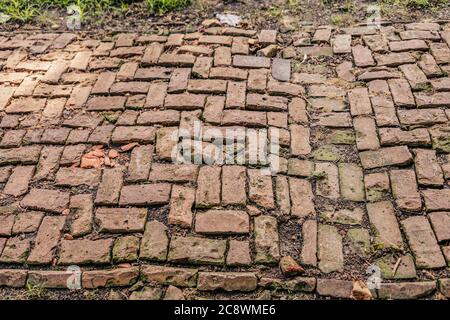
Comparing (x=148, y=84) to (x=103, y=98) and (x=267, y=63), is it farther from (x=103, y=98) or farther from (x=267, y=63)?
(x=267, y=63)

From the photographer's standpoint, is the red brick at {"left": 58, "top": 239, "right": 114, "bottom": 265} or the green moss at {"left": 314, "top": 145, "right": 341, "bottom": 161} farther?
the green moss at {"left": 314, "top": 145, "right": 341, "bottom": 161}

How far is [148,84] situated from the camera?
12.2ft

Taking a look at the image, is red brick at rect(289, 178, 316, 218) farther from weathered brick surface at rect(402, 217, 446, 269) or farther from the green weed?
the green weed

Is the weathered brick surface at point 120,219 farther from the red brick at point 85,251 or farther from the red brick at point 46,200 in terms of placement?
the red brick at point 46,200

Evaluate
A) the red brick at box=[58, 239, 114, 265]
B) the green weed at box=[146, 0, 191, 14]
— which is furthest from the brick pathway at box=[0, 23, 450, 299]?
the green weed at box=[146, 0, 191, 14]

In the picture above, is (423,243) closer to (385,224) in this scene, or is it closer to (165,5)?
(385,224)

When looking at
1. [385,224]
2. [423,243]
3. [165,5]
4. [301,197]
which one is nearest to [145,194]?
[301,197]

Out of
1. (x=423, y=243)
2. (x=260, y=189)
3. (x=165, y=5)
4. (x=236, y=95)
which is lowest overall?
(x=423, y=243)

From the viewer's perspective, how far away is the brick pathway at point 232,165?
2523 millimetres

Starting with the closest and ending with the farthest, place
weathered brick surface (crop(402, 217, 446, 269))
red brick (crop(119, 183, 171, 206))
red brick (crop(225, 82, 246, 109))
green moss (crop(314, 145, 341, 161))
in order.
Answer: weathered brick surface (crop(402, 217, 446, 269))
red brick (crop(119, 183, 171, 206))
green moss (crop(314, 145, 341, 161))
red brick (crop(225, 82, 246, 109))

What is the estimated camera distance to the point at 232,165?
3.04 meters

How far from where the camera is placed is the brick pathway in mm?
2523

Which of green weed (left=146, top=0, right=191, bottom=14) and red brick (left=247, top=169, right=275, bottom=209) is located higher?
green weed (left=146, top=0, right=191, bottom=14)

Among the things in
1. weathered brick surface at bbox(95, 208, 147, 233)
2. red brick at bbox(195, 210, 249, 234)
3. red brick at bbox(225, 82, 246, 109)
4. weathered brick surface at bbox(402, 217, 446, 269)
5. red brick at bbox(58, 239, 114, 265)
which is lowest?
weathered brick surface at bbox(402, 217, 446, 269)
